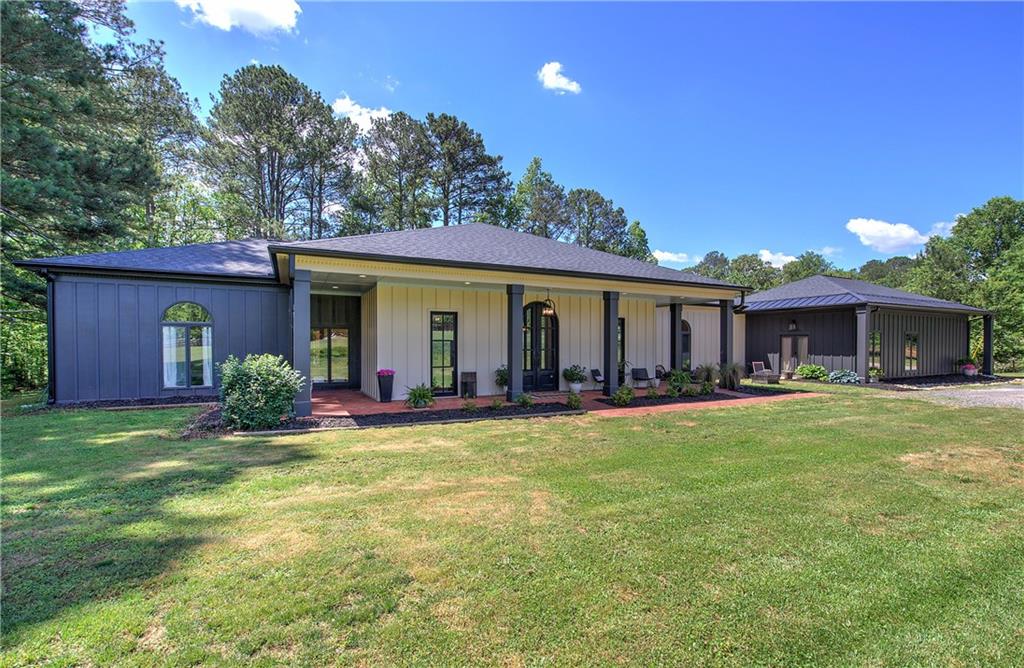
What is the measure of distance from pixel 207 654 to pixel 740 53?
16.0 metres

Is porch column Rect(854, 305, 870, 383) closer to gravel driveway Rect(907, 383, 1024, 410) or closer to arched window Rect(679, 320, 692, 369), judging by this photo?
gravel driveway Rect(907, 383, 1024, 410)

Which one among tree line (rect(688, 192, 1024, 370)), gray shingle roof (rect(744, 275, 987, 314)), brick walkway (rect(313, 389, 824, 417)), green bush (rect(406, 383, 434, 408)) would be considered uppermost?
tree line (rect(688, 192, 1024, 370))

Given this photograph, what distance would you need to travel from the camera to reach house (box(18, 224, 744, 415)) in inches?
364

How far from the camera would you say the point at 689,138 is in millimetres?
18688

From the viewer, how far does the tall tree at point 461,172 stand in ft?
84.6

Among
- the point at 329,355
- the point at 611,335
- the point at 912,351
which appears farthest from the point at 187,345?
the point at 912,351

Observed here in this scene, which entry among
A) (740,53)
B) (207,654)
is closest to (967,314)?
(740,53)

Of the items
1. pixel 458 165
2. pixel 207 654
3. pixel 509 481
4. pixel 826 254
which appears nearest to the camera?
pixel 207 654

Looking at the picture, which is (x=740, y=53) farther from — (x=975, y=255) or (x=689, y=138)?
(x=975, y=255)

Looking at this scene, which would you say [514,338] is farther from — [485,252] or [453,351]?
[485,252]

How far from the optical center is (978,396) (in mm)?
11820

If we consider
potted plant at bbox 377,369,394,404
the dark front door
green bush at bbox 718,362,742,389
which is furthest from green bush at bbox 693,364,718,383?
potted plant at bbox 377,369,394,404

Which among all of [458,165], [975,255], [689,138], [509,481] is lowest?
[509,481]

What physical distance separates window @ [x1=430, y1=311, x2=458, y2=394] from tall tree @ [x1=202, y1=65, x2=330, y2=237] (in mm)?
18146
